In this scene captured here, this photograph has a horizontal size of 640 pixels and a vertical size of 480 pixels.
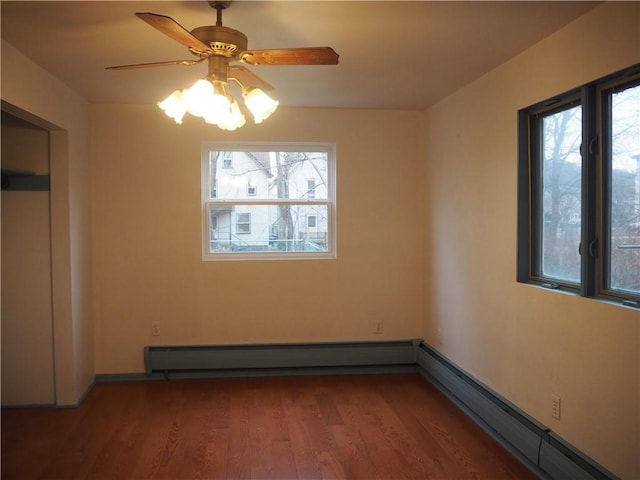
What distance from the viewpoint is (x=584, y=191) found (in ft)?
8.28

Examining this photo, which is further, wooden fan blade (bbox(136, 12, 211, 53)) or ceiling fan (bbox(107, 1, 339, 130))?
ceiling fan (bbox(107, 1, 339, 130))

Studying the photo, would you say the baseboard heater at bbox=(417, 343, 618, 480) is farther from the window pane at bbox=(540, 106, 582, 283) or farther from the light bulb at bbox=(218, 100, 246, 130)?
the light bulb at bbox=(218, 100, 246, 130)

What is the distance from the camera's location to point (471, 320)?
370 cm

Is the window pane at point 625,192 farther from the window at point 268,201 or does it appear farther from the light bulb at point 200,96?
the window at point 268,201

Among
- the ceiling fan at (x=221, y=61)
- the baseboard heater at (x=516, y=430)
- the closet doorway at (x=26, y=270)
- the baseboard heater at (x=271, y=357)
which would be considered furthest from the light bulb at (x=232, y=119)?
the baseboard heater at (x=271, y=357)

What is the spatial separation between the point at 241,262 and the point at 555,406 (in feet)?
9.05

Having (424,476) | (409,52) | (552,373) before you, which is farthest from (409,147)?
(424,476)

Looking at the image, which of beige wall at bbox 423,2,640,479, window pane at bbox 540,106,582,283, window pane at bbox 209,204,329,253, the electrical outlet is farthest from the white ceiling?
the electrical outlet

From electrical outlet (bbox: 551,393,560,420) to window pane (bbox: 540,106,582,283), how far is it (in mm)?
641

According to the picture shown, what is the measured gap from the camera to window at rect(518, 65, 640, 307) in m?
2.31

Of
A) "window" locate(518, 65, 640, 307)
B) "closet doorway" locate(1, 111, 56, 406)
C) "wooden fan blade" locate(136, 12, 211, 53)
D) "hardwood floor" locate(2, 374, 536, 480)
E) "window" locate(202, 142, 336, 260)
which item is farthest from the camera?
"window" locate(202, 142, 336, 260)

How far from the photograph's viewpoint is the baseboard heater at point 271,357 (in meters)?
4.40

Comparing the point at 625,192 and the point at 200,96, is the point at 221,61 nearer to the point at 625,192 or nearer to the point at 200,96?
the point at 200,96

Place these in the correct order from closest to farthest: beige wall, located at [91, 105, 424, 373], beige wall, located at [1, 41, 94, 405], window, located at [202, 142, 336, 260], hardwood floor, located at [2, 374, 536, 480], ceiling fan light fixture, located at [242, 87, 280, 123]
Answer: ceiling fan light fixture, located at [242, 87, 280, 123], hardwood floor, located at [2, 374, 536, 480], beige wall, located at [1, 41, 94, 405], beige wall, located at [91, 105, 424, 373], window, located at [202, 142, 336, 260]
